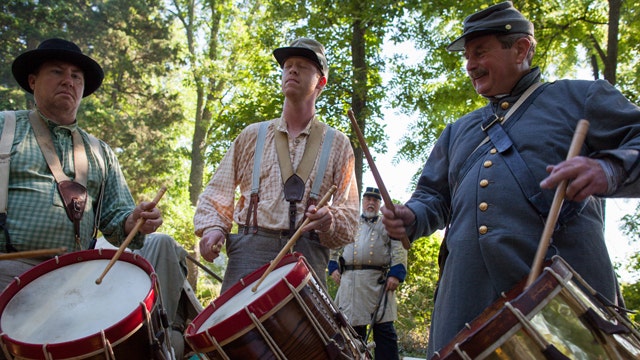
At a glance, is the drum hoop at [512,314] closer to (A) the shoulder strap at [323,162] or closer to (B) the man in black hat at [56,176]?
(A) the shoulder strap at [323,162]

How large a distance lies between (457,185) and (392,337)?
4582mm

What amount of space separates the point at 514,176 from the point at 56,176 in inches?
91.7

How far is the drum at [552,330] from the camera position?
1.55 meters

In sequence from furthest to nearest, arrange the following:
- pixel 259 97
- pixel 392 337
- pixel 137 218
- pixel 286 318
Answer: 1. pixel 259 97
2. pixel 392 337
3. pixel 137 218
4. pixel 286 318

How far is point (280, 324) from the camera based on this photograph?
2.38 meters

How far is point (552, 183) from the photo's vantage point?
1.87 meters

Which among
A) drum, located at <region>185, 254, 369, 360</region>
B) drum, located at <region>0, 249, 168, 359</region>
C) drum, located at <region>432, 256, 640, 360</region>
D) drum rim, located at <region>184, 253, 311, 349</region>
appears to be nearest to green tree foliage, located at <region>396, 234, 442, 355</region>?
drum, located at <region>185, 254, 369, 360</region>

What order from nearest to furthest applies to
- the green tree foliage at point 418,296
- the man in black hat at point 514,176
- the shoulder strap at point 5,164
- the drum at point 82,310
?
the man in black hat at point 514,176
the drum at point 82,310
the shoulder strap at point 5,164
the green tree foliage at point 418,296

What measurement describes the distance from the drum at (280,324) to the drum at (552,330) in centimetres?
84

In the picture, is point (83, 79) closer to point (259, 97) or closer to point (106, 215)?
point (106, 215)

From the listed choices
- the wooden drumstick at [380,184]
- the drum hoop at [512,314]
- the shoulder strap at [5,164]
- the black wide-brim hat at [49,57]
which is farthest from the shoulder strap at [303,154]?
the drum hoop at [512,314]

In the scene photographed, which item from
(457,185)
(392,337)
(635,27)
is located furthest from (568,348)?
(635,27)

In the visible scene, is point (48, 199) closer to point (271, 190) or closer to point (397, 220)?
point (271, 190)

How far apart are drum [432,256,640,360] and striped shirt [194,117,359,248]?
1516mm
